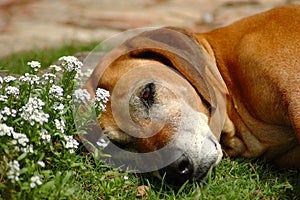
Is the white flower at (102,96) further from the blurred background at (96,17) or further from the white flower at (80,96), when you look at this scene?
the blurred background at (96,17)

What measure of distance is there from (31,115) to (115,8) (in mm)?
4817

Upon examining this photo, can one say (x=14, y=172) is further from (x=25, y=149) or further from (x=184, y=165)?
(x=184, y=165)

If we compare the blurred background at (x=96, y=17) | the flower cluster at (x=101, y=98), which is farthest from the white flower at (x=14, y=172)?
the blurred background at (x=96, y=17)

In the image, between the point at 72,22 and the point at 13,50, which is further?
the point at 72,22

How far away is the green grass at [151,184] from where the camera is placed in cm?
276

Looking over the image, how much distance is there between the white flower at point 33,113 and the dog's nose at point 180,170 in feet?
2.38

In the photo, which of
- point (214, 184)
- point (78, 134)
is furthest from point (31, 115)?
point (214, 184)

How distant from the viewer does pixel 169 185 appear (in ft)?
10.3

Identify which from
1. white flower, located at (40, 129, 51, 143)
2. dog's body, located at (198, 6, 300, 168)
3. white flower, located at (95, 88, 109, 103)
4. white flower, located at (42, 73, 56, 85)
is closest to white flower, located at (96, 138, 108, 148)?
white flower, located at (95, 88, 109, 103)

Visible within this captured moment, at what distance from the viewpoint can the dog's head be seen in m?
3.13

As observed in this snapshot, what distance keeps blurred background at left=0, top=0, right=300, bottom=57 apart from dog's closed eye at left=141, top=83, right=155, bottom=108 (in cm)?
275

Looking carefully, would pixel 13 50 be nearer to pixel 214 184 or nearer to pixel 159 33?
pixel 159 33

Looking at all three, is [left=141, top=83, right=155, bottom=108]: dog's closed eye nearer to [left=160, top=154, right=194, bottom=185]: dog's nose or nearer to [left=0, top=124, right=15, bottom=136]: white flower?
[left=160, top=154, right=194, bottom=185]: dog's nose

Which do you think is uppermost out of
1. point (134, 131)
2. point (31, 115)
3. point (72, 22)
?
point (31, 115)
